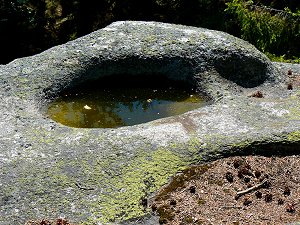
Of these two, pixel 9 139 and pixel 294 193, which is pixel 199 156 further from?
pixel 9 139

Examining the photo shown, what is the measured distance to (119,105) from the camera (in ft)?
33.6

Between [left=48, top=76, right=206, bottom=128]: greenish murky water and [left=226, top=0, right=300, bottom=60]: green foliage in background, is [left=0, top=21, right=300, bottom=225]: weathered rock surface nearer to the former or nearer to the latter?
[left=48, top=76, right=206, bottom=128]: greenish murky water

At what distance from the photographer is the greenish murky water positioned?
380 inches

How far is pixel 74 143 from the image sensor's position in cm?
830

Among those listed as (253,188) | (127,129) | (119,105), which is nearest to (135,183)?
(127,129)

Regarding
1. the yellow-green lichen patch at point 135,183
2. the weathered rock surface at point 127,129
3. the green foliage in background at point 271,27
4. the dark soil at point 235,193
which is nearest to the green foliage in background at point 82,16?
the green foliage in background at point 271,27

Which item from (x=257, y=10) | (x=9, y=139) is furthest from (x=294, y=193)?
(x=257, y=10)

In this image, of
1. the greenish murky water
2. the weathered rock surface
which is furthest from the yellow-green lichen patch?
the greenish murky water

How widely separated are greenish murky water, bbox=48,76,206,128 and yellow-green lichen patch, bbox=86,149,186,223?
1645 mm

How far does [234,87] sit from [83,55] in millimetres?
2850

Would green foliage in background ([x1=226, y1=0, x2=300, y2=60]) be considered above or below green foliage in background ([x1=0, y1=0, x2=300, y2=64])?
above

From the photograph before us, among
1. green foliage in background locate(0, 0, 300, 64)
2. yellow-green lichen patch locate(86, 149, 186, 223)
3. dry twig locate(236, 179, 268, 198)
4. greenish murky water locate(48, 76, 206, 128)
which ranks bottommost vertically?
green foliage in background locate(0, 0, 300, 64)

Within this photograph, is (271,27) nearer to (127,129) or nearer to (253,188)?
(127,129)

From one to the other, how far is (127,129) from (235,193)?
1.88 meters
